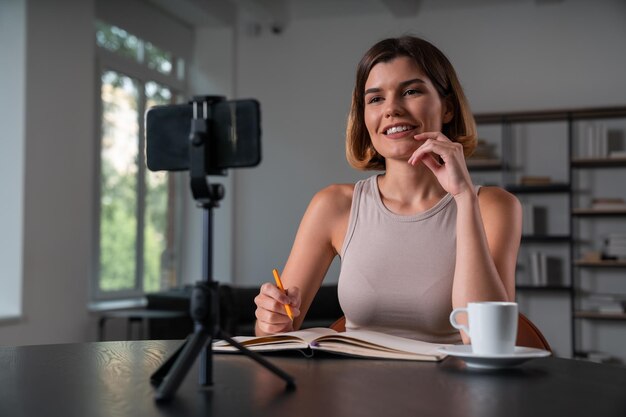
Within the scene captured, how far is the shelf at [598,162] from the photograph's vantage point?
19.4 ft

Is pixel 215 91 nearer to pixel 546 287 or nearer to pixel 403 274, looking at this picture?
pixel 546 287

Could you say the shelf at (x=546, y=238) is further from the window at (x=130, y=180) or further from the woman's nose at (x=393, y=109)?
the woman's nose at (x=393, y=109)

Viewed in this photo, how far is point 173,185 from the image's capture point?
695cm

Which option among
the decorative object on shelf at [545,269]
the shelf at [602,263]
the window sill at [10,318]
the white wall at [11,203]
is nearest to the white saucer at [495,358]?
the window sill at [10,318]

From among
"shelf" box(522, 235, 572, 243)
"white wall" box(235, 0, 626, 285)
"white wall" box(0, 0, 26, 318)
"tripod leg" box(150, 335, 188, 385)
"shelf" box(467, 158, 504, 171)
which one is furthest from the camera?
"white wall" box(235, 0, 626, 285)

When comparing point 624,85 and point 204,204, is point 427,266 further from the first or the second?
point 624,85

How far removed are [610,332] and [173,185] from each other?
3931mm

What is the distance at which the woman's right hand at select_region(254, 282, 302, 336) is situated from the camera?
1.37 metres

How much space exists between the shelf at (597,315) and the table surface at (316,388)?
5005 mm

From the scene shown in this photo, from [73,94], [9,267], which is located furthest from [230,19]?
[9,267]

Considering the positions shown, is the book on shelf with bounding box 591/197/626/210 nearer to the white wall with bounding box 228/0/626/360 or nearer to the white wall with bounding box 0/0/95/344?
the white wall with bounding box 228/0/626/360

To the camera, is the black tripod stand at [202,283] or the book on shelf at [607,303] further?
the book on shelf at [607,303]

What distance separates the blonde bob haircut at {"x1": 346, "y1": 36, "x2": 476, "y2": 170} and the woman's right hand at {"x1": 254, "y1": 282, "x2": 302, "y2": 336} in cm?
64

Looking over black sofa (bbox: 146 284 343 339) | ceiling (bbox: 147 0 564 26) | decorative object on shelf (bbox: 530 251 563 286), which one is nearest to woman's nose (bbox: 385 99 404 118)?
black sofa (bbox: 146 284 343 339)
